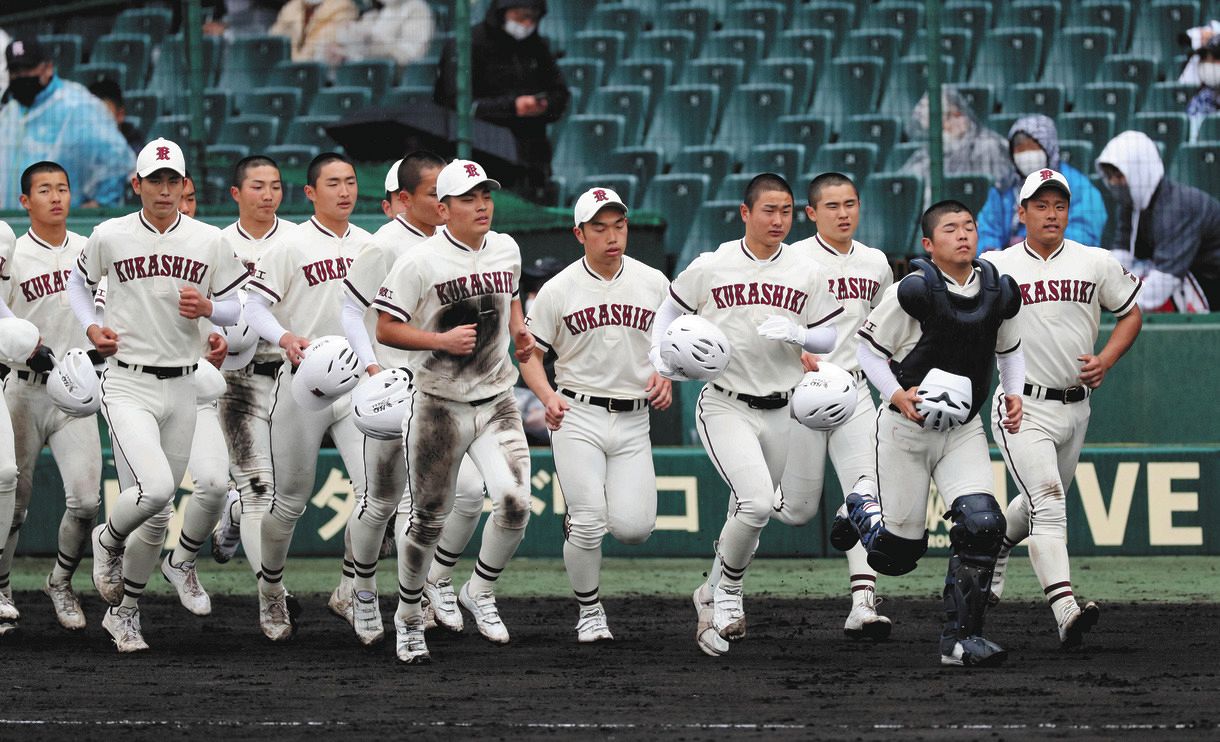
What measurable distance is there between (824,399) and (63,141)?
24.0 ft

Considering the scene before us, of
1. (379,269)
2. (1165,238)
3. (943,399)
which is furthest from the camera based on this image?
(1165,238)

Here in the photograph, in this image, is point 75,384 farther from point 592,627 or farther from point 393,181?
point 592,627

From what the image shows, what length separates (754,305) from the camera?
856cm

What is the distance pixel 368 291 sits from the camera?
811cm

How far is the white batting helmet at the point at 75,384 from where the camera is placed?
856 centimetres

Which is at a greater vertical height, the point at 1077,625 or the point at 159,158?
the point at 159,158

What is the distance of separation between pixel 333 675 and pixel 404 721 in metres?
1.31

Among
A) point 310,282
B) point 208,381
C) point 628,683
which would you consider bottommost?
point 628,683

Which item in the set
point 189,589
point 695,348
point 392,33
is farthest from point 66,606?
Answer: point 392,33

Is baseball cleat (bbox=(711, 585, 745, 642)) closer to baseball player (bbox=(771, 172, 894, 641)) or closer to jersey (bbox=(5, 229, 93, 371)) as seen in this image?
baseball player (bbox=(771, 172, 894, 641))

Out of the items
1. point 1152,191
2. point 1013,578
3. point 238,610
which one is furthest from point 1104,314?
point 238,610

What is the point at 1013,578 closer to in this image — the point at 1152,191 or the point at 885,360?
the point at 1152,191

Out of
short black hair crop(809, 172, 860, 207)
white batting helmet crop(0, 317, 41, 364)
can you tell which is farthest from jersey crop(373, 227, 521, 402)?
short black hair crop(809, 172, 860, 207)

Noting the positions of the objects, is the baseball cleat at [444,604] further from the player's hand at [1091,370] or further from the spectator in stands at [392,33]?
the spectator in stands at [392,33]
